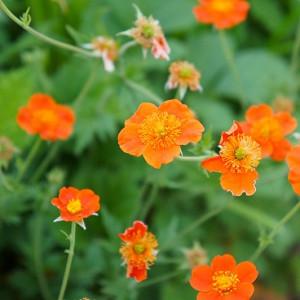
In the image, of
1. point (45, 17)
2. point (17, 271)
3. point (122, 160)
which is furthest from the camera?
point (45, 17)

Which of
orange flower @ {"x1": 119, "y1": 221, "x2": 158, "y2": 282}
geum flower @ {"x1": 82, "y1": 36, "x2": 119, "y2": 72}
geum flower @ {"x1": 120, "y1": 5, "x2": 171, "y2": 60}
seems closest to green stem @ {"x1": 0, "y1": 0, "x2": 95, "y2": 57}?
geum flower @ {"x1": 82, "y1": 36, "x2": 119, "y2": 72}

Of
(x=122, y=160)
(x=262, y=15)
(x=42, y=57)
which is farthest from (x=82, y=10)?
(x=262, y=15)

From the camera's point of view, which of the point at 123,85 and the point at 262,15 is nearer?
the point at 123,85

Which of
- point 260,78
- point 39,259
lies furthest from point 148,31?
point 260,78

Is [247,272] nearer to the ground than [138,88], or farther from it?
nearer to the ground

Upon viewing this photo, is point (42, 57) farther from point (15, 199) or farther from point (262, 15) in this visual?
point (262, 15)

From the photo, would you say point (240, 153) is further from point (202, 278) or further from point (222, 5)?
point (222, 5)

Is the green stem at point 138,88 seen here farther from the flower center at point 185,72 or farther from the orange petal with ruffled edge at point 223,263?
the orange petal with ruffled edge at point 223,263

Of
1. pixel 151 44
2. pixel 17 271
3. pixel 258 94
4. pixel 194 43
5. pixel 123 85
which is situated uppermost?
pixel 194 43
